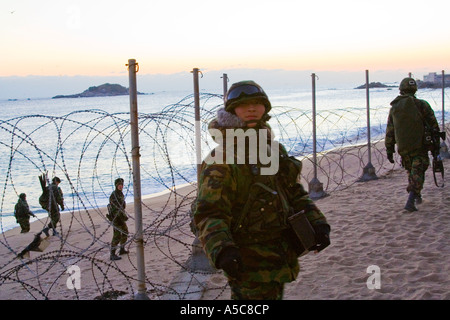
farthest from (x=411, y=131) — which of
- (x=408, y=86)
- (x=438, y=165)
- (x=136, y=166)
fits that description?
(x=136, y=166)

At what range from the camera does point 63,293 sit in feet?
19.6

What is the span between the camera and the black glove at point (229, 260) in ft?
7.95

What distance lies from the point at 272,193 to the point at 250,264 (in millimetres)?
412

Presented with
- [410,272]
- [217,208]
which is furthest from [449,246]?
[217,208]

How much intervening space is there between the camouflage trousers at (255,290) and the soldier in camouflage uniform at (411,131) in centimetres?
481

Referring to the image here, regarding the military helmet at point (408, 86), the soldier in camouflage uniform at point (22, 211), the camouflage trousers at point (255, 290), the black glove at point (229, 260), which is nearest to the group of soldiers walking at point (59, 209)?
the soldier in camouflage uniform at point (22, 211)

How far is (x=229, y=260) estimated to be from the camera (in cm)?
242

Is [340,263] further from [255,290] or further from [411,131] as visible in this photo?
[255,290]

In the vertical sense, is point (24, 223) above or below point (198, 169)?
below

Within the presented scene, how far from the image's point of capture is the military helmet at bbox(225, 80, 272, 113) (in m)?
2.77

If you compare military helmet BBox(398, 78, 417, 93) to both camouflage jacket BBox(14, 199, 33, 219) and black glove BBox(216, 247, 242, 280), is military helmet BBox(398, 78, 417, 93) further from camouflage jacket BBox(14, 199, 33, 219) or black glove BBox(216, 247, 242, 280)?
camouflage jacket BBox(14, 199, 33, 219)

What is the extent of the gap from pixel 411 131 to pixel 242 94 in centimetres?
486

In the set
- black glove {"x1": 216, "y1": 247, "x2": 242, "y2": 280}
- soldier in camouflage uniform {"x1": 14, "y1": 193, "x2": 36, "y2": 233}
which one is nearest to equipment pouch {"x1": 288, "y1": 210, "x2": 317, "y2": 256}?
black glove {"x1": 216, "y1": 247, "x2": 242, "y2": 280}
